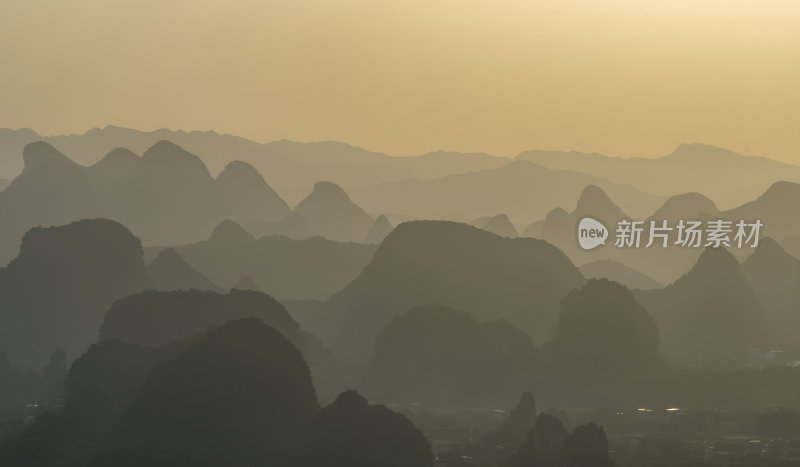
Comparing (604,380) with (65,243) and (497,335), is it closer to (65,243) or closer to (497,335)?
(497,335)

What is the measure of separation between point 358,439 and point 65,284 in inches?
3651

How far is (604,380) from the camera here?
13175 centimetres

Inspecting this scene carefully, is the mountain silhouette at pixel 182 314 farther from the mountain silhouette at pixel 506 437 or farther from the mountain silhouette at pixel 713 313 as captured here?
the mountain silhouette at pixel 713 313

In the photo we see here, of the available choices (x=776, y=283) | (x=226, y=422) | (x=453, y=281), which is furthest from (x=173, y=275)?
(x=226, y=422)

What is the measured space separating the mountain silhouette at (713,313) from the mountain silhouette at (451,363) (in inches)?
1350

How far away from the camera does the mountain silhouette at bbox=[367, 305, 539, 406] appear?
421 feet

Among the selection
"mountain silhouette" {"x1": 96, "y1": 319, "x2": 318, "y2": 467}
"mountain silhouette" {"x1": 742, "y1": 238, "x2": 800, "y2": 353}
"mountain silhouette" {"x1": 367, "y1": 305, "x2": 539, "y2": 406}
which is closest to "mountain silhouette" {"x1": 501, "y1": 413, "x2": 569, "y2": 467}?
"mountain silhouette" {"x1": 96, "y1": 319, "x2": 318, "y2": 467}

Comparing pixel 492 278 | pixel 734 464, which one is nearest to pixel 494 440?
pixel 734 464

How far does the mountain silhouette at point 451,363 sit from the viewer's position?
12825cm

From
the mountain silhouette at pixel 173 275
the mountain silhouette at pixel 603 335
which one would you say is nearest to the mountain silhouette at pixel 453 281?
the mountain silhouette at pixel 173 275

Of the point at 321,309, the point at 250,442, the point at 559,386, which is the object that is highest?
the point at 321,309

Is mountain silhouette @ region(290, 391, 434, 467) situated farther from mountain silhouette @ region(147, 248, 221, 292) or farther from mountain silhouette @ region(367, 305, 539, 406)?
mountain silhouette @ region(147, 248, 221, 292)

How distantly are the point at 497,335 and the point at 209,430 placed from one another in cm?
4965

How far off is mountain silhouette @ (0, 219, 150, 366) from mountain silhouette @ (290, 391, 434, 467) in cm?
7551
